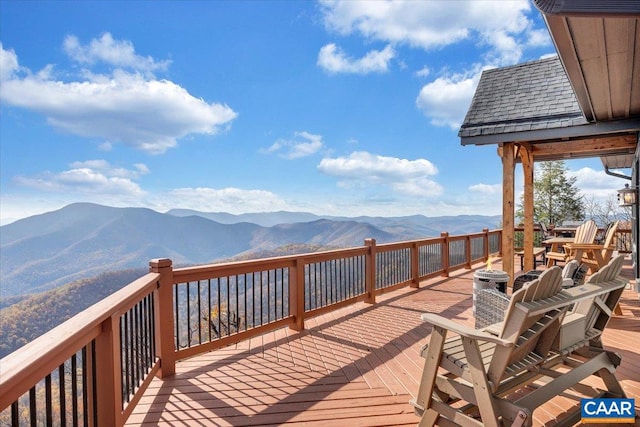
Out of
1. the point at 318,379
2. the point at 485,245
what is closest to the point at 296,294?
the point at 318,379

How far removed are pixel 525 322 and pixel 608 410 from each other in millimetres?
1338

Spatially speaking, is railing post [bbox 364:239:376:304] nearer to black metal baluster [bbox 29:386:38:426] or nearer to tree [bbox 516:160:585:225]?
black metal baluster [bbox 29:386:38:426]

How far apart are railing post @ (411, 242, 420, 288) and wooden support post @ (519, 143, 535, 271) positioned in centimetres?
209

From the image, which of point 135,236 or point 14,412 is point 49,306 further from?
point 135,236

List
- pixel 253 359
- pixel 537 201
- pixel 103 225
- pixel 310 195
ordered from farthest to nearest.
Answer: pixel 103 225 < pixel 310 195 < pixel 537 201 < pixel 253 359

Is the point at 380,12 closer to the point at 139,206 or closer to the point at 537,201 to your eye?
the point at 537,201

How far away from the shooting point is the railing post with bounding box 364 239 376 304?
5.62 meters

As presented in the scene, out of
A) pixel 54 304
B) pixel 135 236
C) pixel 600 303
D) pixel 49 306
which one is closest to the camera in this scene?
pixel 600 303

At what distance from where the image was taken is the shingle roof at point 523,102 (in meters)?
5.57

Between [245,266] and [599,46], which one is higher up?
[599,46]

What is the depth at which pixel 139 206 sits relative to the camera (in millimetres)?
90188

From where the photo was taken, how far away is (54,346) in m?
1.33

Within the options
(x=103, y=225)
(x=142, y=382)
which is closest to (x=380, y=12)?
(x=142, y=382)

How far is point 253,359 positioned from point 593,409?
2.80 meters
